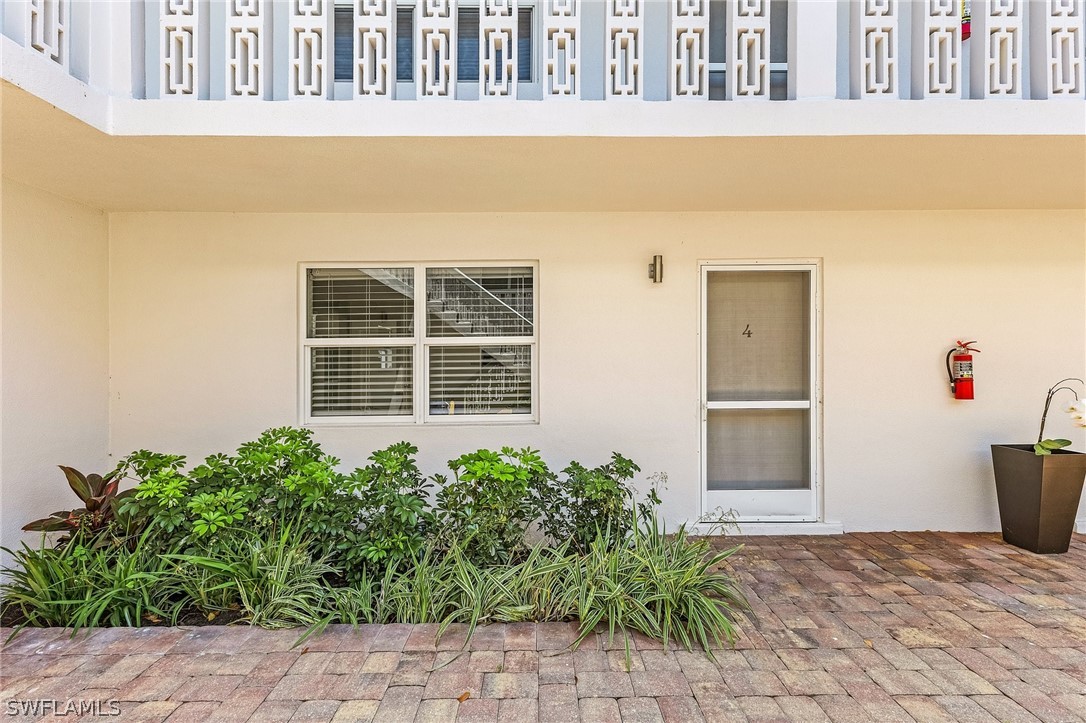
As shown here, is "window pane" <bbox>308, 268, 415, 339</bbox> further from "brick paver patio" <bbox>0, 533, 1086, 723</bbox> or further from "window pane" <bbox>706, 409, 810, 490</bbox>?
"window pane" <bbox>706, 409, 810, 490</bbox>

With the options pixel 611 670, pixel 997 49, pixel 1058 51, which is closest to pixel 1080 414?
pixel 1058 51

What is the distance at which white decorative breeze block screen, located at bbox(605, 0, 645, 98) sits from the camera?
314cm

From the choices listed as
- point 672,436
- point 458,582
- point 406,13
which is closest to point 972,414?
point 672,436

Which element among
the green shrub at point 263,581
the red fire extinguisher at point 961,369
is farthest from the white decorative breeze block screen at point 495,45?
the red fire extinguisher at point 961,369

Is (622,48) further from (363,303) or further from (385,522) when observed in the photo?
(385,522)

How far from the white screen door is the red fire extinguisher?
999mm

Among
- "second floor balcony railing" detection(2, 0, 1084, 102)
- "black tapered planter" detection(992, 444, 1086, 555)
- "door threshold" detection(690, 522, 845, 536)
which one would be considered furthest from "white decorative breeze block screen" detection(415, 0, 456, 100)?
"black tapered planter" detection(992, 444, 1086, 555)

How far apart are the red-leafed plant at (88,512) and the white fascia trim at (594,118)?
200 centimetres

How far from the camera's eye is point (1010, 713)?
2236mm

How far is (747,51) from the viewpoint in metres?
3.23

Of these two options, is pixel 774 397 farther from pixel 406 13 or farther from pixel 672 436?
pixel 406 13

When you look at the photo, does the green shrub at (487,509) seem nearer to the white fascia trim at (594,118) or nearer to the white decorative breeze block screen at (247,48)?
the white fascia trim at (594,118)

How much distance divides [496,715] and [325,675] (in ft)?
2.59
